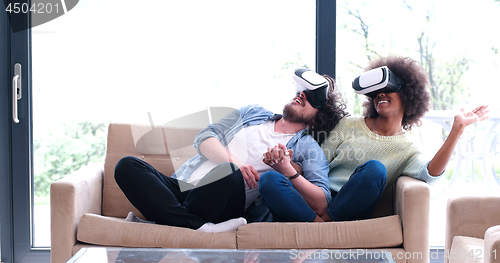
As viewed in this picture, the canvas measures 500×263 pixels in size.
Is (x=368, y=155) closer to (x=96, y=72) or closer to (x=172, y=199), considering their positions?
(x=172, y=199)

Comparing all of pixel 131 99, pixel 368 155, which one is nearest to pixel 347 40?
pixel 368 155

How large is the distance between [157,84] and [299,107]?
985mm

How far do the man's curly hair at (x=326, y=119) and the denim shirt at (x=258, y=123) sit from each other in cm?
6

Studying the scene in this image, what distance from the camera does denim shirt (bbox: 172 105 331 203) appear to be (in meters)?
1.78

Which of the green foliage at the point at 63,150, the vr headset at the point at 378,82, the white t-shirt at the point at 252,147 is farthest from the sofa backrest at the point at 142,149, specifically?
the vr headset at the point at 378,82

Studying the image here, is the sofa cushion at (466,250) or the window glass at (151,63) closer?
the sofa cushion at (466,250)

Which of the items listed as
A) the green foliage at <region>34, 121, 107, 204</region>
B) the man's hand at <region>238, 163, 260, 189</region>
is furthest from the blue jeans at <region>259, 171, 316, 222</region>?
the green foliage at <region>34, 121, 107, 204</region>

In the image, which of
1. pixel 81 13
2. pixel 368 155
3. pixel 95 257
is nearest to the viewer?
pixel 95 257

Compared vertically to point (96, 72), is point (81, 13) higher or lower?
higher

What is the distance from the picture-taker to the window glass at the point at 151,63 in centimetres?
239

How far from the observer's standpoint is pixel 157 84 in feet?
8.00

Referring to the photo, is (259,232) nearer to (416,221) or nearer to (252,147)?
(252,147)

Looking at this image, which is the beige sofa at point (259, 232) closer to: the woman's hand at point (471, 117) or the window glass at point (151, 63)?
the woman's hand at point (471, 117)

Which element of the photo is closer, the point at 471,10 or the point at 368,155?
the point at 368,155
